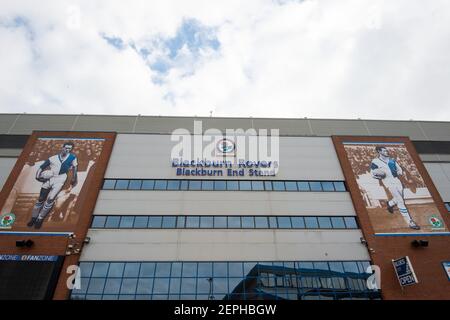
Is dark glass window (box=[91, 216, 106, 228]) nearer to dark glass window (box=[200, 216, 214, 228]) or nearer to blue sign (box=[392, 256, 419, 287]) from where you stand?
dark glass window (box=[200, 216, 214, 228])

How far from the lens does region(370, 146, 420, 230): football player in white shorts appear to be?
97.6ft

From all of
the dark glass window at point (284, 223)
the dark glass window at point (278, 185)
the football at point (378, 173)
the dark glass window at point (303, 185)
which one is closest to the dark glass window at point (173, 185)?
the dark glass window at point (278, 185)

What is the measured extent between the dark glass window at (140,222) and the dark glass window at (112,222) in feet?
5.93

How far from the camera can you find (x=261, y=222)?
28.6 metres

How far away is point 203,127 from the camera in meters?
36.8

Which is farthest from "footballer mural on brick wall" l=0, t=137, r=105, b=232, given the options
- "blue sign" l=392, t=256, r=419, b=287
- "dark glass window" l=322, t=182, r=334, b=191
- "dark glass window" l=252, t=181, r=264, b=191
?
"blue sign" l=392, t=256, r=419, b=287

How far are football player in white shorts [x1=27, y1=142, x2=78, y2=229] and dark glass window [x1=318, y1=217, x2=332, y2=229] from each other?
2662 cm

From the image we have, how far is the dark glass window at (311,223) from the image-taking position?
93.0 feet

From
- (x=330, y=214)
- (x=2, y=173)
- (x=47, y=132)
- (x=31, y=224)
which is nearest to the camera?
(x=31, y=224)

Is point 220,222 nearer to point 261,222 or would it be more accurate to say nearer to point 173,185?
point 261,222

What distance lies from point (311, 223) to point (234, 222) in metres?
7.94

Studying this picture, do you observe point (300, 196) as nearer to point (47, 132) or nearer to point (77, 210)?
point (77, 210)
